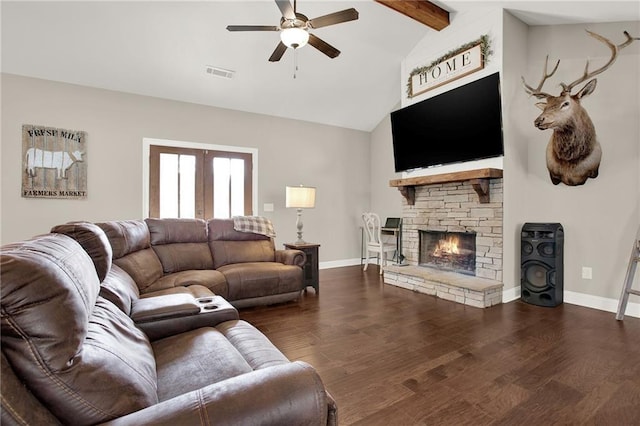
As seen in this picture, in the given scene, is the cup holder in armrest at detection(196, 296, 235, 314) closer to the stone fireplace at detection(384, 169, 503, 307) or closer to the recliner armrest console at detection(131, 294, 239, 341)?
the recliner armrest console at detection(131, 294, 239, 341)

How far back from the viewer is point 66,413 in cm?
80

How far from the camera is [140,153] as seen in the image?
4.57m

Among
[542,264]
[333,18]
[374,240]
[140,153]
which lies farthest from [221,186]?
[542,264]

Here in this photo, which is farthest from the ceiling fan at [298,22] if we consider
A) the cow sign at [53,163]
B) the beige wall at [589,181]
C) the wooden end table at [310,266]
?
the cow sign at [53,163]

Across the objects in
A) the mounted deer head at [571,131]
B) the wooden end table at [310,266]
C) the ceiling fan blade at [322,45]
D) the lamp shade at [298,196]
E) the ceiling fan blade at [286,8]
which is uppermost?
the ceiling fan blade at [286,8]

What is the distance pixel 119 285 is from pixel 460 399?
6.80ft

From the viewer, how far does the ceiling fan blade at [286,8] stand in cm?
253

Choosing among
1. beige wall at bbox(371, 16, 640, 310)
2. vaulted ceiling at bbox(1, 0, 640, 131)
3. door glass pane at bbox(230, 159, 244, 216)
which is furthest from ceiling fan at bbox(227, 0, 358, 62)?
door glass pane at bbox(230, 159, 244, 216)

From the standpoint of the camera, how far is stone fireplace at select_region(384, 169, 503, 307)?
12.3 ft

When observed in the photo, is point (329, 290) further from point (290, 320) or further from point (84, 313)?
point (84, 313)

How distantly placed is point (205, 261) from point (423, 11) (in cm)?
400

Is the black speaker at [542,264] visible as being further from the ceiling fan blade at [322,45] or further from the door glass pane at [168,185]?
the door glass pane at [168,185]

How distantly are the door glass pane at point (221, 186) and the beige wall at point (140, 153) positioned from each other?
0.36m

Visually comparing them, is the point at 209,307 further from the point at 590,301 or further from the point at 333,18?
the point at 590,301
